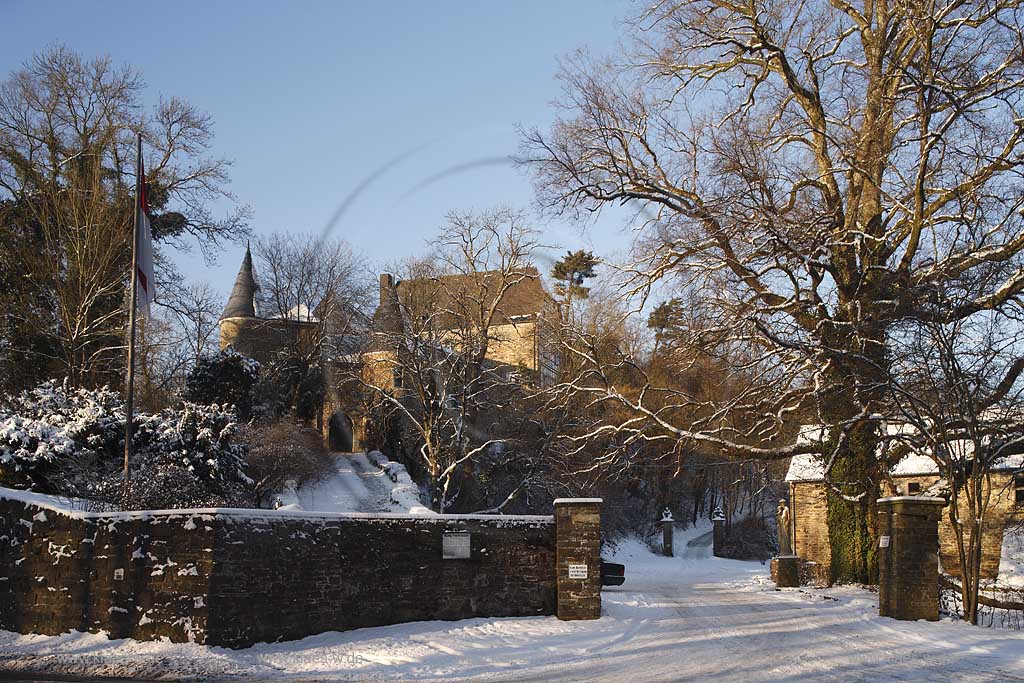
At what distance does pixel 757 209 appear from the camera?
20281mm

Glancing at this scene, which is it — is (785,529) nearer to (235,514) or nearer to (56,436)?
(56,436)

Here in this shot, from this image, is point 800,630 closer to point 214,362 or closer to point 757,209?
point 757,209

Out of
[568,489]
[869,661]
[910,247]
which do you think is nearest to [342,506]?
[568,489]

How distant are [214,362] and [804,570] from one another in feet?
72.3

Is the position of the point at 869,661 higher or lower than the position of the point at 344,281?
lower

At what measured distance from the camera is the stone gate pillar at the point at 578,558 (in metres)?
14.7

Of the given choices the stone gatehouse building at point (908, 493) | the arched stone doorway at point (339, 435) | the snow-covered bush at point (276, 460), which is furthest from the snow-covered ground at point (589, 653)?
the arched stone doorway at point (339, 435)

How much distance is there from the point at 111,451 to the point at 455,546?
10800mm

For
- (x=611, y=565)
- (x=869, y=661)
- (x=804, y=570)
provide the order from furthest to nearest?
(x=804, y=570) < (x=611, y=565) < (x=869, y=661)

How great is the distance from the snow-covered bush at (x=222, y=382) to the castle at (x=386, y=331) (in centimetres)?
378

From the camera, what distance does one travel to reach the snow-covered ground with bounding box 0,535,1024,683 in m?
10.7

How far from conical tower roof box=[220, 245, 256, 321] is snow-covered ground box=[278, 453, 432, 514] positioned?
19.0m

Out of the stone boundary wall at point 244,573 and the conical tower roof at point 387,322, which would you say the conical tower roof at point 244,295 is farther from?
the stone boundary wall at point 244,573

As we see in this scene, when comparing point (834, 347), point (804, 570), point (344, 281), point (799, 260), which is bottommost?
point (804, 570)
